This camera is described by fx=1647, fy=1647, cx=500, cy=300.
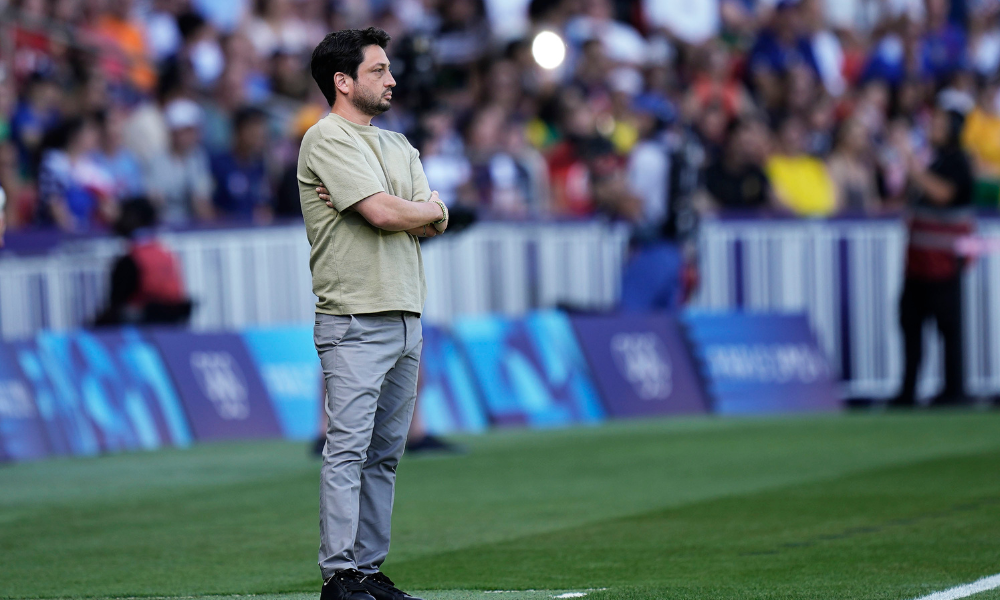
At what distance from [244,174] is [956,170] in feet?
23.9

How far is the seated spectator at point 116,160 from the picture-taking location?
16.4 meters

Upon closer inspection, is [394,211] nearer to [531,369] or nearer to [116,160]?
[531,369]

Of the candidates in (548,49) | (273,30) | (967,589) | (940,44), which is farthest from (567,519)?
(940,44)

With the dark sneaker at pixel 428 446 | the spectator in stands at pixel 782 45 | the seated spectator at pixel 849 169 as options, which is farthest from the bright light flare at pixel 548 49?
the dark sneaker at pixel 428 446

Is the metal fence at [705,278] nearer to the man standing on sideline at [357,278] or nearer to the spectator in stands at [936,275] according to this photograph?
the spectator in stands at [936,275]

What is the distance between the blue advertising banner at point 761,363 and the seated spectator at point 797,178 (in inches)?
103

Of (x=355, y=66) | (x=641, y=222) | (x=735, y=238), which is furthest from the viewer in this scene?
(x=735, y=238)

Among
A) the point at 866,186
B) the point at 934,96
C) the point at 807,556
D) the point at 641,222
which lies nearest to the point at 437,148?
the point at 641,222

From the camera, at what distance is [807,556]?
295 inches

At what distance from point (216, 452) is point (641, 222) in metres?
5.07

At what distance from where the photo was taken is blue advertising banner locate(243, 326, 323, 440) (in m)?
14.9

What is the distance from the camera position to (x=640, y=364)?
16.3 metres

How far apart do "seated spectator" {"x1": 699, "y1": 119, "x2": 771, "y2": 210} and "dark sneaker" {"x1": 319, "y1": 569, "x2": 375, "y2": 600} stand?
12.4 metres

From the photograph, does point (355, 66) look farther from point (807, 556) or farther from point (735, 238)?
point (735, 238)
